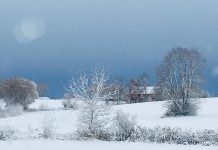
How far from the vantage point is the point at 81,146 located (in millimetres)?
42188

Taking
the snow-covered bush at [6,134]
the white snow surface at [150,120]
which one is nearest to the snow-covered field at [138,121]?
the white snow surface at [150,120]

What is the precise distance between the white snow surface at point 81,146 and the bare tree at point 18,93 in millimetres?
56048

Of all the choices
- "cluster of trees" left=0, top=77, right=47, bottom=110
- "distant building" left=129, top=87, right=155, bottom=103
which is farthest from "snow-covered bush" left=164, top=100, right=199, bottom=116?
"distant building" left=129, top=87, right=155, bottom=103

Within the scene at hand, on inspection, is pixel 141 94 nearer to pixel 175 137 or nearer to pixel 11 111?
pixel 11 111

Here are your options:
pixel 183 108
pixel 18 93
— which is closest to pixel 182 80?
pixel 183 108

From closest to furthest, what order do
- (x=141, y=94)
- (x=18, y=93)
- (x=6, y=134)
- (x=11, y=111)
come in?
1. (x=6, y=134)
2. (x=11, y=111)
3. (x=18, y=93)
4. (x=141, y=94)

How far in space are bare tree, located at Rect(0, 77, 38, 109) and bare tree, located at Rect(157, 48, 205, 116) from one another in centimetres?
3570

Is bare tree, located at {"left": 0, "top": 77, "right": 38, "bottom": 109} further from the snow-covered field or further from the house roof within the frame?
the house roof

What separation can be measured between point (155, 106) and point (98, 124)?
37080 mm

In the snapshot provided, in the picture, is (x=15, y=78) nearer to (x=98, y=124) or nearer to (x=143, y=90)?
(x=143, y=90)

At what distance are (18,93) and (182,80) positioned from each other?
40.0 meters

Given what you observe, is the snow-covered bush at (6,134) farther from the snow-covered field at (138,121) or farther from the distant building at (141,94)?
the distant building at (141,94)

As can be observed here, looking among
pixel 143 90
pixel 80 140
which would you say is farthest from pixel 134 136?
pixel 143 90

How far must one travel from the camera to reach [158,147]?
40750 mm
